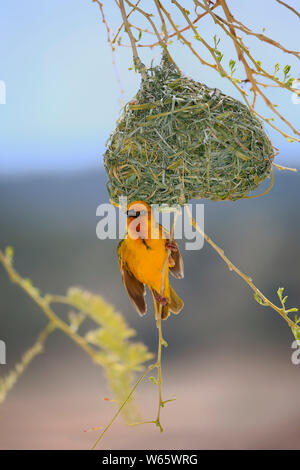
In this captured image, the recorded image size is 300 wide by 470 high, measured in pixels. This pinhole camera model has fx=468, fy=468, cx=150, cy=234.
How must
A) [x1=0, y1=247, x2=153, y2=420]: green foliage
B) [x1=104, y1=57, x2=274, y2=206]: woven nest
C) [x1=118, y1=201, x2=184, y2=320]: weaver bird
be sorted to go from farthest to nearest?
[x1=118, y1=201, x2=184, y2=320]: weaver bird
[x1=104, y1=57, x2=274, y2=206]: woven nest
[x1=0, y1=247, x2=153, y2=420]: green foliage

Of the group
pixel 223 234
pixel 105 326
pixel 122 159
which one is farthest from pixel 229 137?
pixel 223 234

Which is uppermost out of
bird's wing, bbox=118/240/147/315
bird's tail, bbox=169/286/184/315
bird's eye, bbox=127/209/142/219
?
bird's eye, bbox=127/209/142/219

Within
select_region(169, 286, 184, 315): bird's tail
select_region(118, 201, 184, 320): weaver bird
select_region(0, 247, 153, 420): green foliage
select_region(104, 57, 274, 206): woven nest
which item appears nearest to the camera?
select_region(0, 247, 153, 420): green foliage

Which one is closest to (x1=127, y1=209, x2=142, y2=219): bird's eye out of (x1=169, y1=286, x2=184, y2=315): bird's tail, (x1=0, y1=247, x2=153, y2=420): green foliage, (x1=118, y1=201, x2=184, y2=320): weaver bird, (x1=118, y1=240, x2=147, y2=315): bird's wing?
(x1=118, y1=201, x2=184, y2=320): weaver bird

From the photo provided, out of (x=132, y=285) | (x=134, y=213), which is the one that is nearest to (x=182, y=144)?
(x=134, y=213)

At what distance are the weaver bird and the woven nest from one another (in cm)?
7

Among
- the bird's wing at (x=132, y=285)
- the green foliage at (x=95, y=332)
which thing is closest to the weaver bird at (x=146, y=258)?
the bird's wing at (x=132, y=285)

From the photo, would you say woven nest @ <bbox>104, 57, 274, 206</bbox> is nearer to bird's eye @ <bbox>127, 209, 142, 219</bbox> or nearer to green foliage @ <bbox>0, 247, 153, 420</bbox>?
bird's eye @ <bbox>127, 209, 142, 219</bbox>

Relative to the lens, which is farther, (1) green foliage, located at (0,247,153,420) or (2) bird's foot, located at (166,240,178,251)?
(2) bird's foot, located at (166,240,178,251)

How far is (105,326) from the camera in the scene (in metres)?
0.69

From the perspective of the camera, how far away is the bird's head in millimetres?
1037

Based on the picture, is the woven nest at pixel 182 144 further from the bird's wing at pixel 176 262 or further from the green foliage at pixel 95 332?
the green foliage at pixel 95 332

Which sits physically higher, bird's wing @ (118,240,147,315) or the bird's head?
the bird's head

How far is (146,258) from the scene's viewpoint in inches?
44.9
